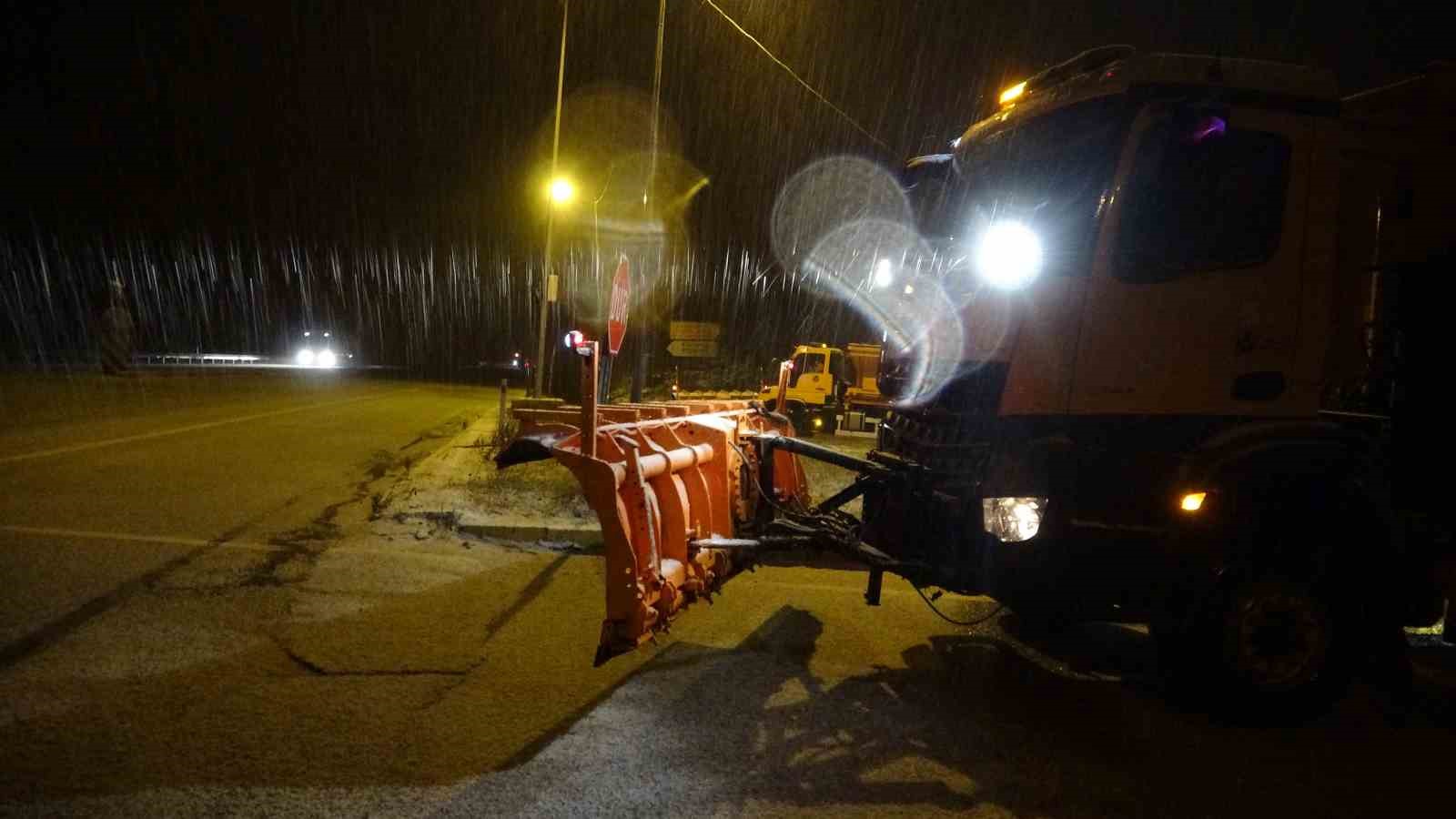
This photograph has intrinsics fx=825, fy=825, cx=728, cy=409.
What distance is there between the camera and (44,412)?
51.6ft

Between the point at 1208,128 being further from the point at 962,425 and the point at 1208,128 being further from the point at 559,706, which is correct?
the point at 559,706

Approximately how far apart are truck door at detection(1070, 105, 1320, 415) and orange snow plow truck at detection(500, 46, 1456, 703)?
0.01 m

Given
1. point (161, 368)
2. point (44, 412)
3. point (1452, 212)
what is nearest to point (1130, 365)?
point (1452, 212)

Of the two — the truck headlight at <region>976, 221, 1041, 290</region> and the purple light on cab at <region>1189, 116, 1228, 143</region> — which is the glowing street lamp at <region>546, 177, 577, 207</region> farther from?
the purple light on cab at <region>1189, 116, 1228, 143</region>

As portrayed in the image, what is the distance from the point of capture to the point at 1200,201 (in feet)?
13.6

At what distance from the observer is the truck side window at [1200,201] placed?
4.07 m

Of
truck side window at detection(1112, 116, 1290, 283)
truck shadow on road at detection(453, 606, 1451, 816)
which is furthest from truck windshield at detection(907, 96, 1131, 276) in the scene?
truck shadow on road at detection(453, 606, 1451, 816)

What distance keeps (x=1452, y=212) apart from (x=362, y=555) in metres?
7.69

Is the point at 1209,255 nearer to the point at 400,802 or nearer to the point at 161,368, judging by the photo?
the point at 400,802

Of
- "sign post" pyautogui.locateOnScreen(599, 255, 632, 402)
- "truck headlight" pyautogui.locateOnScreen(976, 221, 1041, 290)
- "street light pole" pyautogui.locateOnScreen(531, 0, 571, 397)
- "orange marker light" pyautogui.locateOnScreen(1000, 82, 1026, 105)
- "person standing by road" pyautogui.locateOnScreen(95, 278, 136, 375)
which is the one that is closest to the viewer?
"truck headlight" pyautogui.locateOnScreen(976, 221, 1041, 290)

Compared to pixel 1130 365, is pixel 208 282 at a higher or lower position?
higher

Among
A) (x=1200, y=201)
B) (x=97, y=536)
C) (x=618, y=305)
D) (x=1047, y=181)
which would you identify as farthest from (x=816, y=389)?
(x=1200, y=201)

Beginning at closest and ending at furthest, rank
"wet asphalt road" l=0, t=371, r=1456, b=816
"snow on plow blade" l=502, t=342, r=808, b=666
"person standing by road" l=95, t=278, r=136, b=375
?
1. "wet asphalt road" l=0, t=371, r=1456, b=816
2. "snow on plow blade" l=502, t=342, r=808, b=666
3. "person standing by road" l=95, t=278, r=136, b=375

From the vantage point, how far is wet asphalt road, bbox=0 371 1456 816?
3.29 m
